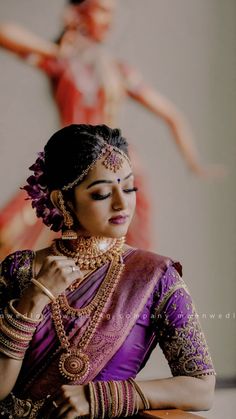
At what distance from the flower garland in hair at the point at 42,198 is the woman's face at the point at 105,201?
10 centimetres

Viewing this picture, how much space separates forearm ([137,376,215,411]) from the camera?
1.43 metres

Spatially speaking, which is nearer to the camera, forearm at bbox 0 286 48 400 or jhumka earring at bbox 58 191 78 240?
forearm at bbox 0 286 48 400

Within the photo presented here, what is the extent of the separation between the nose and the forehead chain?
0.03 m

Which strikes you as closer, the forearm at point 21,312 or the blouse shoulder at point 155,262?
the forearm at point 21,312

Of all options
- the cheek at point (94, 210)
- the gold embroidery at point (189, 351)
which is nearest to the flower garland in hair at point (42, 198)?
the cheek at point (94, 210)

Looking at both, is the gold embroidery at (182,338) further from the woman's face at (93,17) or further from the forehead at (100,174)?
the woman's face at (93,17)

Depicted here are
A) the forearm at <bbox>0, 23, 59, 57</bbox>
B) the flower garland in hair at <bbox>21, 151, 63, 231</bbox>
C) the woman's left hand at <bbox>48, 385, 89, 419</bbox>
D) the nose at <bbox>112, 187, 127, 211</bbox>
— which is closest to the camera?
the woman's left hand at <bbox>48, 385, 89, 419</bbox>

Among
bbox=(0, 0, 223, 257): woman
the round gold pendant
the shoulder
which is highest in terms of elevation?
bbox=(0, 0, 223, 257): woman

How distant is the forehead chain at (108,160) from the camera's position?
150 cm

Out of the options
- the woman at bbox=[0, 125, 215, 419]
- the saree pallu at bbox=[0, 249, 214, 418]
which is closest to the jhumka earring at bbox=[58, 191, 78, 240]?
the woman at bbox=[0, 125, 215, 419]

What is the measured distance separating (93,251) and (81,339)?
21 cm

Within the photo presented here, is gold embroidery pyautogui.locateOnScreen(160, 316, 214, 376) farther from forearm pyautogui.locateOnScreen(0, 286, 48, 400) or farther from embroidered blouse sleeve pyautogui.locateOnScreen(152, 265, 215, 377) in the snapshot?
forearm pyautogui.locateOnScreen(0, 286, 48, 400)

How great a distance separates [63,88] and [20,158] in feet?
1.00

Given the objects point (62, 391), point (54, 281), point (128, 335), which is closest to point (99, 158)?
point (54, 281)
